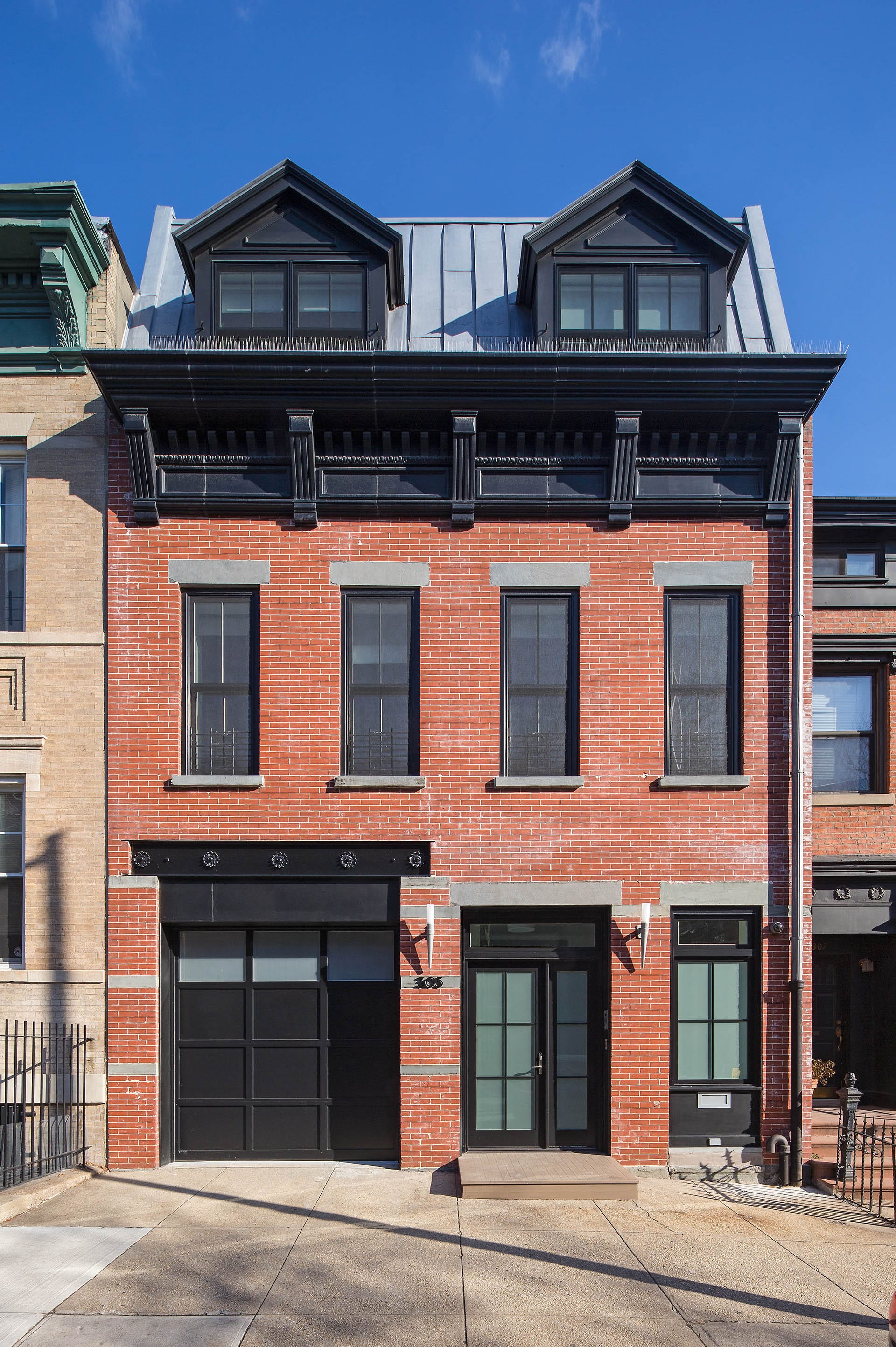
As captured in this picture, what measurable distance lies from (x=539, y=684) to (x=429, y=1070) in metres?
4.50

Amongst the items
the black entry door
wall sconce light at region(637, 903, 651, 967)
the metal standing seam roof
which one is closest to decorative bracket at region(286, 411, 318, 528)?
the metal standing seam roof

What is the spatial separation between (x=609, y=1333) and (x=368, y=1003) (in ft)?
14.2

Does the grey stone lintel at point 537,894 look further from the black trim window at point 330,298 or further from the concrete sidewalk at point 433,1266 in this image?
the black trim window at point 330,298

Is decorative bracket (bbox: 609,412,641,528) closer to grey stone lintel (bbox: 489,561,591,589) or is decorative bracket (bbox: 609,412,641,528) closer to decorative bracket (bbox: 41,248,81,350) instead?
grey stone lintel (bbox: 489,561,591,589)

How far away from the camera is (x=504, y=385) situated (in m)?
9.89

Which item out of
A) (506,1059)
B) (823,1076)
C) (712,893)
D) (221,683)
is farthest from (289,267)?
(823,1076)

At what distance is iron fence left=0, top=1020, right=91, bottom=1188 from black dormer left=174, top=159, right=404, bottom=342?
8.31m

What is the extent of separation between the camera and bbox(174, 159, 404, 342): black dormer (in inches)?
414

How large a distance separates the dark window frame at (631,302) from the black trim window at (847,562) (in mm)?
3629

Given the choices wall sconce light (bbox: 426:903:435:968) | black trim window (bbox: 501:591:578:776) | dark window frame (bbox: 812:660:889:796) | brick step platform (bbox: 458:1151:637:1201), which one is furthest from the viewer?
dark window frame (bbox: 812:660:889:796)

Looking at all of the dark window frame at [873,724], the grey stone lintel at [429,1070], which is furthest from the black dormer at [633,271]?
the grey stone lintel at [429,1070]

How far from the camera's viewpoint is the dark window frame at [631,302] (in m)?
10.6

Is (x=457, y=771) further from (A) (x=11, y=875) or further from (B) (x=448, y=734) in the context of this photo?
(A) (x=11, y=875)

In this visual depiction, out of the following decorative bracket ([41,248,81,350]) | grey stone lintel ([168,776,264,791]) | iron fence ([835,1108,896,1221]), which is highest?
decorative bracket ([41,248,81,350])
